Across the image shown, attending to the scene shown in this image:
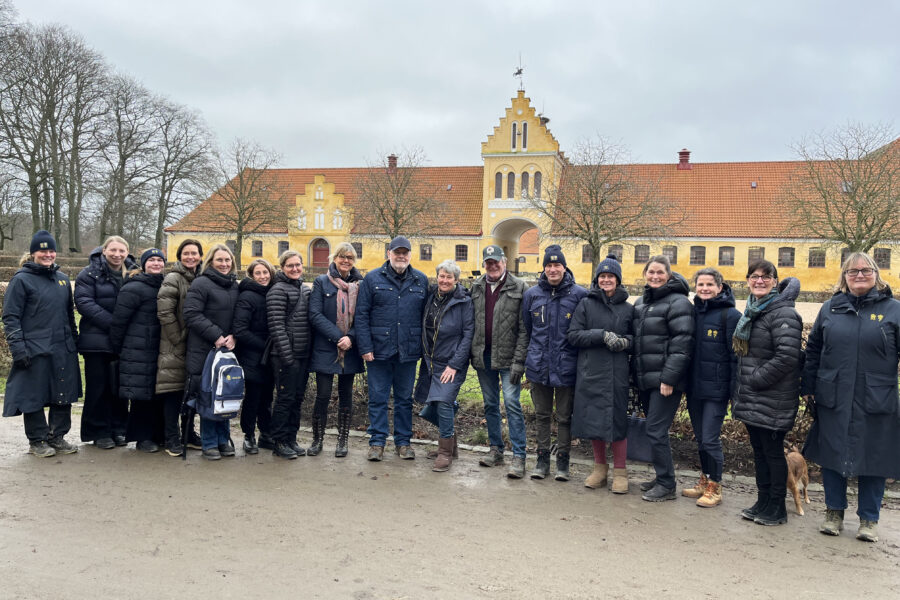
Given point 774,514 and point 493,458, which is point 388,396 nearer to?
point 493,458

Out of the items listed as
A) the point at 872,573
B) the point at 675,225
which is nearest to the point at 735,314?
the point at 872,573

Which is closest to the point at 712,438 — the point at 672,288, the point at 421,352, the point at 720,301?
the point at 720,301

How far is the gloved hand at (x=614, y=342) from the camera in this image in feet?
17.3

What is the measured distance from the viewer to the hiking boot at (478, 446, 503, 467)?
603 cm

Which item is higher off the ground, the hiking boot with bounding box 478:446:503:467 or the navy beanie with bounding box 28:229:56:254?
the navy beanie with bounding box 28:229:56:254

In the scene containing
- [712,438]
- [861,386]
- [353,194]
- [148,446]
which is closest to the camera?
[861,386]

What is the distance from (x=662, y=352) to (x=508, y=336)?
1.43 metres

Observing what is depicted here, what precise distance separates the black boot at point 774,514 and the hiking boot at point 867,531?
1.59ft

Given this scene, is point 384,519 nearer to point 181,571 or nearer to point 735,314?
point 181,571

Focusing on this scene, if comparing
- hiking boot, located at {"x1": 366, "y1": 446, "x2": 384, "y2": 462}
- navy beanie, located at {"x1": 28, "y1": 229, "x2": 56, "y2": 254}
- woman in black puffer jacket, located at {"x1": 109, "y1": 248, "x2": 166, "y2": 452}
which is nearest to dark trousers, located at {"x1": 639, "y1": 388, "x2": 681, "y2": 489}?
hiking boot, located at {"x1": 366, "y1": 446, "x2": 384, "y2": 462}

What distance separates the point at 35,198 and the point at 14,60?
6897 mm

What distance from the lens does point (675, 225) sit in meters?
37.0

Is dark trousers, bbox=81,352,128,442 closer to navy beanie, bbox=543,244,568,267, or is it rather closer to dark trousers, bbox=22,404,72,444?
dark trousers, bbox=22,404,72,444

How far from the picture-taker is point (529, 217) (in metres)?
41.5
